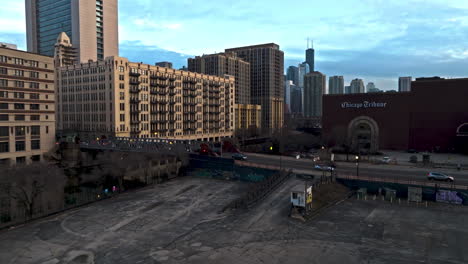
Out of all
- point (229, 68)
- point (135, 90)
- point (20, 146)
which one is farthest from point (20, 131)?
point (229, 68)

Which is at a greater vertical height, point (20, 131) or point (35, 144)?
point (20, 131)

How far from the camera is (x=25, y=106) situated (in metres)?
68.1

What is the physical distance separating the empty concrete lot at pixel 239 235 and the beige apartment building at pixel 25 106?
3758cm

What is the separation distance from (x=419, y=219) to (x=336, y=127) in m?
60.9

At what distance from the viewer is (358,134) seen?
9350 cm

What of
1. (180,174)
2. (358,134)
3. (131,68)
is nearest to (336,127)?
(358,134)

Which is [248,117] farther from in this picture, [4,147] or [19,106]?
[4,147]

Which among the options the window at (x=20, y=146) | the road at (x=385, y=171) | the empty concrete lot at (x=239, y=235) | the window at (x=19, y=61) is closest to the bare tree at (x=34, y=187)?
the empty concrete lot at (x=239, y=235)

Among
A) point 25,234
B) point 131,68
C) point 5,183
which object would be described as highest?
point 131,68

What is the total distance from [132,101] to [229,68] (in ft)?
266

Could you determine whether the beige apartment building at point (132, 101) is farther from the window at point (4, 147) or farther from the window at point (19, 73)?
the window at point (4, 147)

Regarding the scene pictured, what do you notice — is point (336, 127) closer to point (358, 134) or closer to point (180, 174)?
point (358, 134)

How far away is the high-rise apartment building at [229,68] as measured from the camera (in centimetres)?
16275

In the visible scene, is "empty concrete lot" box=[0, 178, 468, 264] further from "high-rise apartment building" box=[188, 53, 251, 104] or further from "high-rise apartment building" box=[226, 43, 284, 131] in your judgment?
"high-rise apartment building" box=[226, 43, 284, 131]
